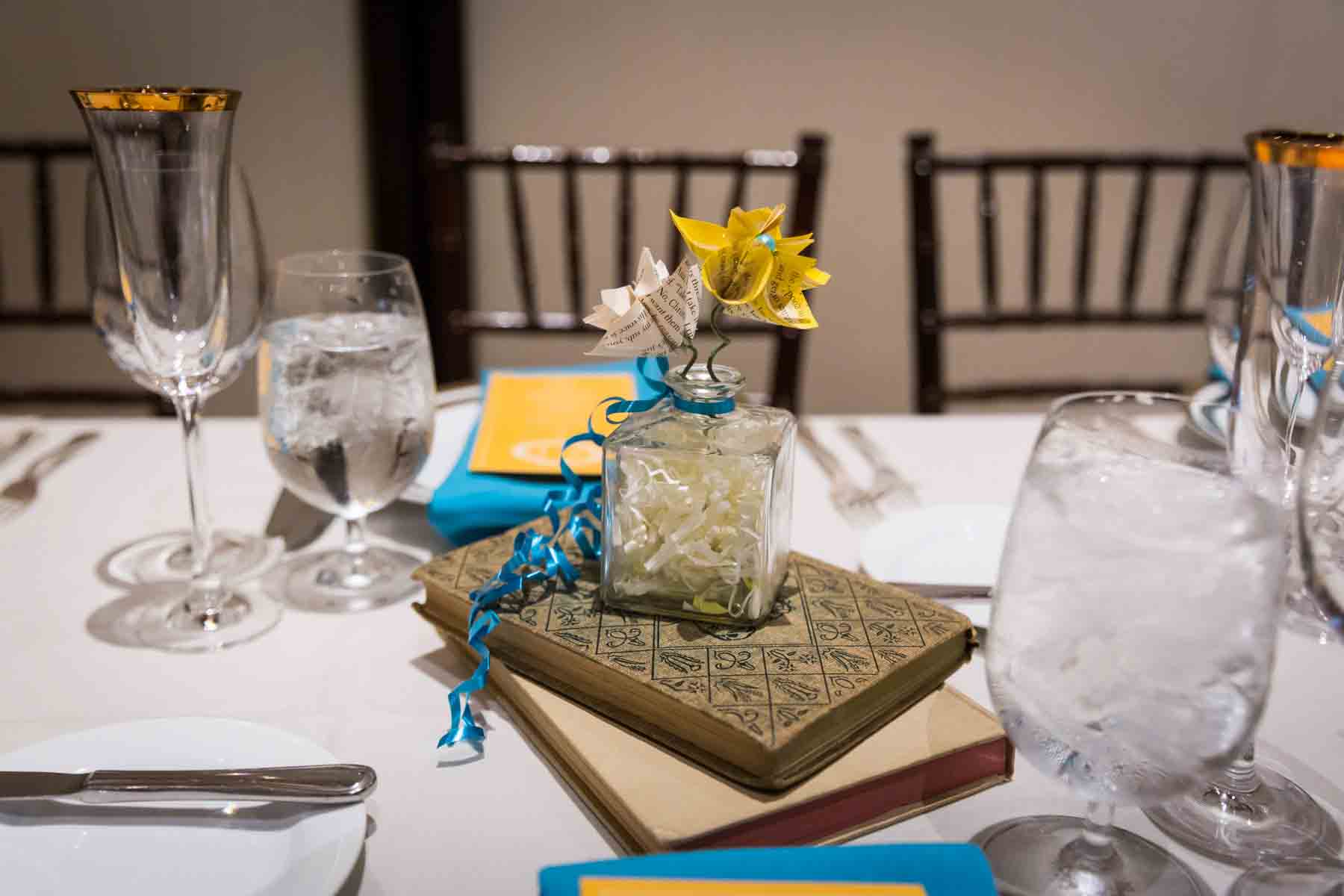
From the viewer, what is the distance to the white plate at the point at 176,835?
49 cm

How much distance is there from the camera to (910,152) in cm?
143

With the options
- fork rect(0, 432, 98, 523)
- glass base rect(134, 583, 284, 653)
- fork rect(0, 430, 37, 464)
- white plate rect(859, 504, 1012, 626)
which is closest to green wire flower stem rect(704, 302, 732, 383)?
white plate rect(859, 504, 1012, 626)

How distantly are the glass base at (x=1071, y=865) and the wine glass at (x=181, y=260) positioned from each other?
1.59 feet

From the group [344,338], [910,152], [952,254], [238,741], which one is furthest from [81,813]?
[952,254]

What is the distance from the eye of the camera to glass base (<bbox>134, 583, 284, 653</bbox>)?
727 millimetres

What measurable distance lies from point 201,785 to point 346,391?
314 mm

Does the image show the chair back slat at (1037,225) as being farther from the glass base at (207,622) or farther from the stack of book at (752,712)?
the glass base at (207,622)

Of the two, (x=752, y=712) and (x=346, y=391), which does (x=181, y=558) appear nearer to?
(x=346, y=391)

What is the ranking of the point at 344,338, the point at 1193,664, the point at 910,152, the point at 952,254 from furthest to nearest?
the point at 952,254 < the point at 910,152 < the point at 344,338 < the point at 1193,664

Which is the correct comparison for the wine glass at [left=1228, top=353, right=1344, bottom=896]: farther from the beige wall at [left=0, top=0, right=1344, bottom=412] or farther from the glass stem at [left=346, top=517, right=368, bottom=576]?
the beige wall at [left=0, top=0, right=1344, bottom=412]

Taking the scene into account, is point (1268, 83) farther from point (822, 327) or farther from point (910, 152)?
point (910, 152)

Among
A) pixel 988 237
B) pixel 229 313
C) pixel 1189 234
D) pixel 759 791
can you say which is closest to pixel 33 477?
pixel 229 313

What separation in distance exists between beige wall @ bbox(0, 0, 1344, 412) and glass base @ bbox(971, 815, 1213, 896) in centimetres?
184

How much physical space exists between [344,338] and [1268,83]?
2468mm
